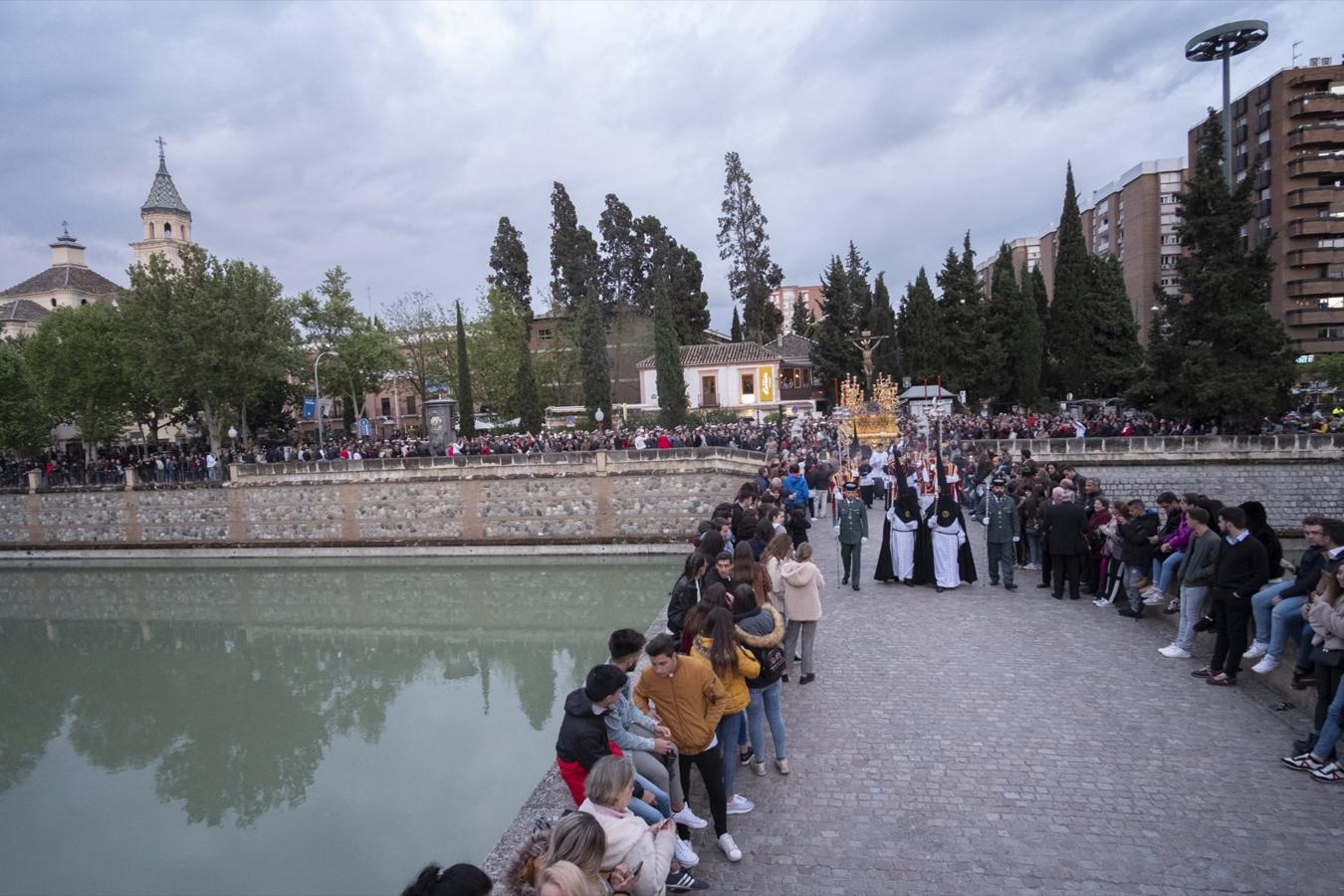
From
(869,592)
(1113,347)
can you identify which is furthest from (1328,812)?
(1113,347)

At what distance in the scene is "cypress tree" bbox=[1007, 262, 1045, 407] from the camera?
114 feet

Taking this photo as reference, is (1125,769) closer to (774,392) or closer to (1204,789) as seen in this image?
(1204,789)

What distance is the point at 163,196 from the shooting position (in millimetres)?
51719

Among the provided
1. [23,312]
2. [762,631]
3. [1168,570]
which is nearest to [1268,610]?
[1168,570]

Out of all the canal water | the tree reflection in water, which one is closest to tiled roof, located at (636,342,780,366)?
the canal water

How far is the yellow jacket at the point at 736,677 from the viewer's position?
452cm

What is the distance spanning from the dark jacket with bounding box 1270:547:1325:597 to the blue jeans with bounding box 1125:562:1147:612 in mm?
2750

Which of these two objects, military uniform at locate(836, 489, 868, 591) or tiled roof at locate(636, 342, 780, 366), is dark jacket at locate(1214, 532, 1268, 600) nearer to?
military uniform at locate(836, 489, 868, 591)

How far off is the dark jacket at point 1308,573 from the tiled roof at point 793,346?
4188 centimetres

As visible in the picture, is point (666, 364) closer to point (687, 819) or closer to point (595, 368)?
point (595, 368)

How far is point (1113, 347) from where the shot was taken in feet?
115

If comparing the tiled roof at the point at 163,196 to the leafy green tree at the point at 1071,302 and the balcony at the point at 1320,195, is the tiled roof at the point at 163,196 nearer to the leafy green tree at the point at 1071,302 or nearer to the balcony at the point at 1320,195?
the leafy green tree at the point at 1071,302

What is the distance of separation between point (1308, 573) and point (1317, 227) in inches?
1557

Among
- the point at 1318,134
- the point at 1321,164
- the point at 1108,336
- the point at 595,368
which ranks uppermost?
the point at 1318,134
